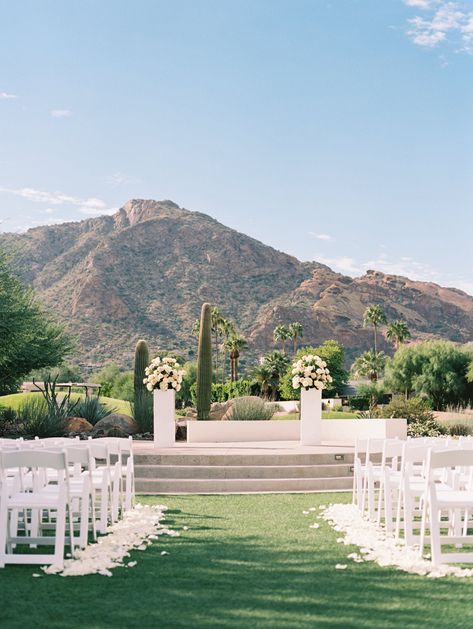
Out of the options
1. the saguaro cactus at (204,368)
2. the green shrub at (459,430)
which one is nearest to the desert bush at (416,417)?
the green shrub at (459,430)

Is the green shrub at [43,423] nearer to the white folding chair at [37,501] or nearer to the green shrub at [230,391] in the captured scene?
the white folding chair at [37,501]

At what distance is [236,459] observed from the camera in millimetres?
13555

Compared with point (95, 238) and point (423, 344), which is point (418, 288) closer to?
point (95, 238)

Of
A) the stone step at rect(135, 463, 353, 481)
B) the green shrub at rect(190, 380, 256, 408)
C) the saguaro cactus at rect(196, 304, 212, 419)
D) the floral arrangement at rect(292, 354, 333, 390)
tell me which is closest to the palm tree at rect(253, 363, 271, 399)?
the green shrub at rect(190, 380, 256, 408)

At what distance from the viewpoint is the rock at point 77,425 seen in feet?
61.9

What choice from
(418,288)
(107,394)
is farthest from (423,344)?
(418,288)

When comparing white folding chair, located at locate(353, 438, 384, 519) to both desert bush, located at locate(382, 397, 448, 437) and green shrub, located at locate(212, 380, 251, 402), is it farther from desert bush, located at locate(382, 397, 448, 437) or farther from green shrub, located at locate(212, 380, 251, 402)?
green shrub, located at locate(212, 380, 251, 402)

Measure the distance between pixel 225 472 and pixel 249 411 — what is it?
8.21 meters

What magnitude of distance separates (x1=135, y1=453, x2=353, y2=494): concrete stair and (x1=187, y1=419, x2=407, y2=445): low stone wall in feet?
16.1

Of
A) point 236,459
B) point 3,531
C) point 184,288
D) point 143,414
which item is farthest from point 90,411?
point 184,288

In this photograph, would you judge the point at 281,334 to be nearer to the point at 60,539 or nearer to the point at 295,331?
the point at 295,331

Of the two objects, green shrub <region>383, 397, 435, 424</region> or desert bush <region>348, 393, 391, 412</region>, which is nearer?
green shrub <region>383, 397, 435, 424</region>

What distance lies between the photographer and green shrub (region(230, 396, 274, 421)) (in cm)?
2136

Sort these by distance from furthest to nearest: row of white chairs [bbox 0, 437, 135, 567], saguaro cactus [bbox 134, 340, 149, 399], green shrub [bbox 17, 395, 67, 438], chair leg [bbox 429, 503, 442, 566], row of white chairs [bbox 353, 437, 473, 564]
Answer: saguaro cactus [bbox 134, 340, 149, 399] → green shrub [bbox 17, 395, 67, 438] → row of white chairs [bbox 0, 437, 135, 567] → row of white chairs [bbox 353, 437, 473, 564] → chair leg [bbox 429, 503, 442, 566]
